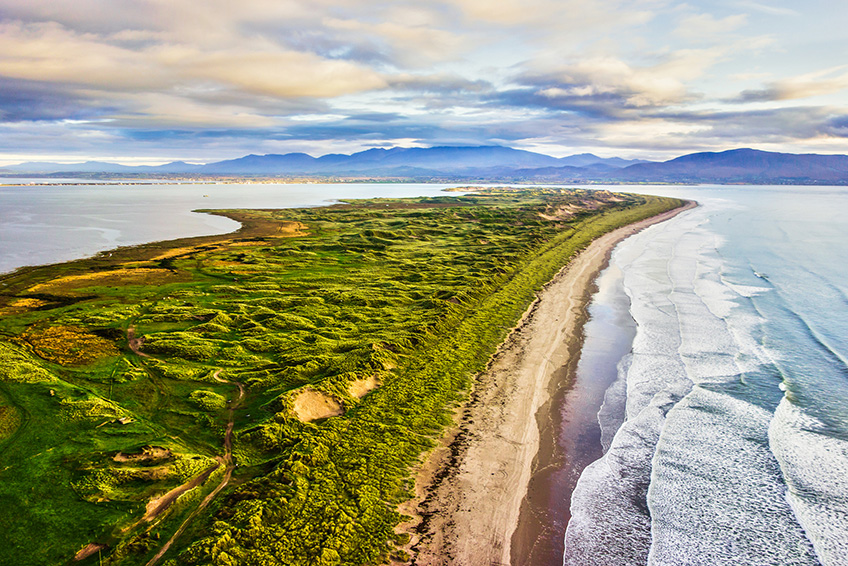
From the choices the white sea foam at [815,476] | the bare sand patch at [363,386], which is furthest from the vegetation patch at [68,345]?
the white sea foam at [815,476]

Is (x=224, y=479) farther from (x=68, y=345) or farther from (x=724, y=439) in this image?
(x=724, y=439)

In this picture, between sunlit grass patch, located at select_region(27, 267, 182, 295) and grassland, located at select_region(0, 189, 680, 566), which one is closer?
grassland, located at select_region(0, 189, 680, 566)

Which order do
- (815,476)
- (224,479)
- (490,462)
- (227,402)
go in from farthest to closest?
(227,402) → (490,462) → (815,476) → (224,479)

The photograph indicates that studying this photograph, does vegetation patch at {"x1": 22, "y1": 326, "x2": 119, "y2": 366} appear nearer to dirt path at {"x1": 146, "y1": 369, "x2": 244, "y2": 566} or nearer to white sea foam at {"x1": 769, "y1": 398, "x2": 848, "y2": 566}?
dirt path at {"x1": 146, "y1": 369, "x2": 244, "y2": 566}

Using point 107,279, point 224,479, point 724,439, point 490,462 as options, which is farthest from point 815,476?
point 107,279

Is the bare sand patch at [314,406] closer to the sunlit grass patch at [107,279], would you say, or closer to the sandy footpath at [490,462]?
the sandy footpath at [490,462]

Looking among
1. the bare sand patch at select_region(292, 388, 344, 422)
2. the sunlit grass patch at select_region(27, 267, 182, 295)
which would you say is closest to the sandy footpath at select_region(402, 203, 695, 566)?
the bare sand patch at select_region(292, 388, 344, 422)

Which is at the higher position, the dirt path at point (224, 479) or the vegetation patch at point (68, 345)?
the vegetation patch at point (68, 345)
